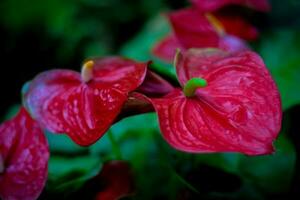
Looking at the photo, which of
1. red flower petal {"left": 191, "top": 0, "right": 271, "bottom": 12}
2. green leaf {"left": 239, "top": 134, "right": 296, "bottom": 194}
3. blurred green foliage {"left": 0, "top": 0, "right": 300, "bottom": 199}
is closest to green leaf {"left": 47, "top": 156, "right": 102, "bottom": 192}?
blurred green foliage {"left": 0, "top": 0, "right": 300, "bottom": 199}

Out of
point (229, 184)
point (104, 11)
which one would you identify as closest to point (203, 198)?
point (229, 184)

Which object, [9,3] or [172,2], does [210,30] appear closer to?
[172,2]

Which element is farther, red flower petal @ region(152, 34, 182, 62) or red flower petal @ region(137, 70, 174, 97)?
red flower petal @ region(152, 34, 182, 62)

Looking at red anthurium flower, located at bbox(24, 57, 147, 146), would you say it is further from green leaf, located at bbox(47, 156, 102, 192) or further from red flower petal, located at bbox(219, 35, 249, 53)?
red flower petal, located at bbox(219, 35, 249, 53)

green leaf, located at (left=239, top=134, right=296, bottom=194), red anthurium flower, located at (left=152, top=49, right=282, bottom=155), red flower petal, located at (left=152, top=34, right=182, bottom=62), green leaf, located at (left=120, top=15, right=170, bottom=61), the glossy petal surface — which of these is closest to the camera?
red anthurium flower, located at (left=152, top=49, right=282, bottom=155)

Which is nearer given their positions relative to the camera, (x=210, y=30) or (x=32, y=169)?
(x=32, y=169)

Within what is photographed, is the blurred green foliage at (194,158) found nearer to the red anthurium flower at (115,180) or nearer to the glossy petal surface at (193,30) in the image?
the red anthurium flower at (115,180)
